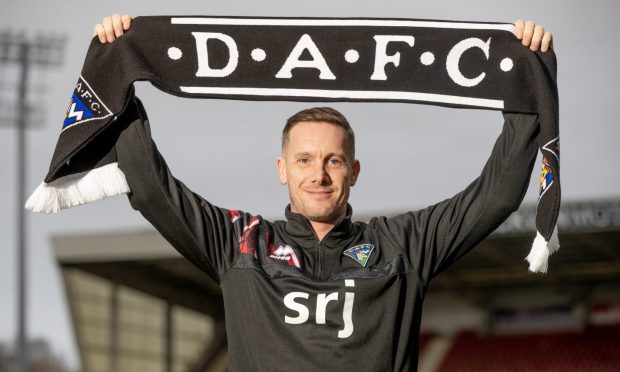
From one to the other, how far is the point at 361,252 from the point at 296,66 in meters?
0.77

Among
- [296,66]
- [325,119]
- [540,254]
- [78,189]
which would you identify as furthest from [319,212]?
[78,189]

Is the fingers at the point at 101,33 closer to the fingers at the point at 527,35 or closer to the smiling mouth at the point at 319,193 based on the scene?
the smiling mouth at the point at 319,193

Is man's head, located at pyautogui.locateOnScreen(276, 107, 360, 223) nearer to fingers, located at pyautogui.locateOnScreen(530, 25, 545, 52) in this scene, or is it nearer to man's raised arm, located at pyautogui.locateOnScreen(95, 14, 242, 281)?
man's raised arm, located at pyautogui.locateOnScreen(95, 14, 242, 281)

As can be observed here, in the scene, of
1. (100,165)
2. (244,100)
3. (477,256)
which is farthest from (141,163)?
(477,256)

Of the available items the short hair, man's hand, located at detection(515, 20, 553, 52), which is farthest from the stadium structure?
the short hair

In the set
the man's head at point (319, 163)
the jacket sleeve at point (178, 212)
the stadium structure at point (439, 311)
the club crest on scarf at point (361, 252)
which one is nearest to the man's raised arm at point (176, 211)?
the jacket sleeve at point (178, 212)

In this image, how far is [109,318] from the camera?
23.3 m

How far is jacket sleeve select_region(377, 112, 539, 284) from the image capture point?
4062 millimetres

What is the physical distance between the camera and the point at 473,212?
161 inches

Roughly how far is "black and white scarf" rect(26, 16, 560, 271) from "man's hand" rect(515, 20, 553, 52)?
0.02m

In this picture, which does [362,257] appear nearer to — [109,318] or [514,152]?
[514,152]

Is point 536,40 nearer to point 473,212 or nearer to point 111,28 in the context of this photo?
point 473,212

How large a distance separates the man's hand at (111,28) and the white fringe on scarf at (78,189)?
18.3 inches

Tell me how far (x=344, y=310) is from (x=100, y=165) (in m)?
1.01
